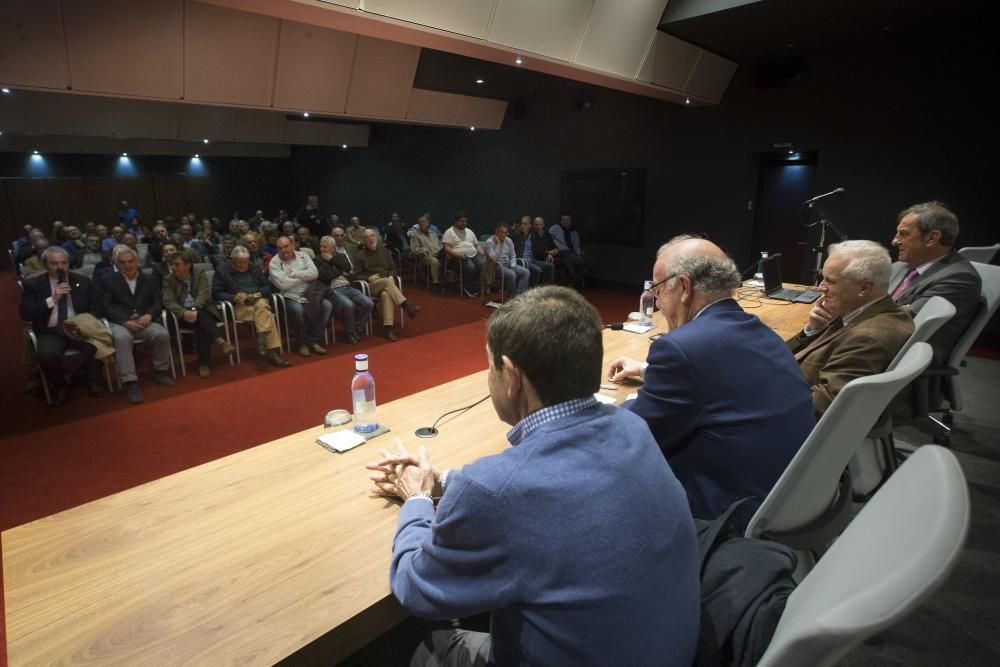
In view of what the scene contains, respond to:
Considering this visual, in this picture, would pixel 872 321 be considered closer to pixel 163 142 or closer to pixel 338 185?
pixel 338 185

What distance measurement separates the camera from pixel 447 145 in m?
11.2

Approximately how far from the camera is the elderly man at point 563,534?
0.84 meters

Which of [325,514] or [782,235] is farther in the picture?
[782,235]

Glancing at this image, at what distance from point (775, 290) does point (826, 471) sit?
3.32m

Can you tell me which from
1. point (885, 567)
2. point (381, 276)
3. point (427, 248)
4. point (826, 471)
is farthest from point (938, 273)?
point (427, 248)

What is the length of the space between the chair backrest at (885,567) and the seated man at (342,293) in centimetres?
536

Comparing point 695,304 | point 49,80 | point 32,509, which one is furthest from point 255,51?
point 695,304

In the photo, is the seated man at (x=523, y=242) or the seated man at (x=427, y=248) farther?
the seated man at (x=427, y=248)

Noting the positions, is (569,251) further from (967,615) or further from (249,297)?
(967,615)

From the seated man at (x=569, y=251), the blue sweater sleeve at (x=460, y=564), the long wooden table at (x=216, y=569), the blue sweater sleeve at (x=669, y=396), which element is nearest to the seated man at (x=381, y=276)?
the seated man at (x=569, y=251)

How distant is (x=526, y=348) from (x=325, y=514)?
0.74m

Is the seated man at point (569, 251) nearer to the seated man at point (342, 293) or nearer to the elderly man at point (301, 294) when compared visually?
the seated man at point (342, 293)

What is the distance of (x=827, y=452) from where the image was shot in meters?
1.40

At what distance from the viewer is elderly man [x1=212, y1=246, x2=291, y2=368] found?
5.00 m
